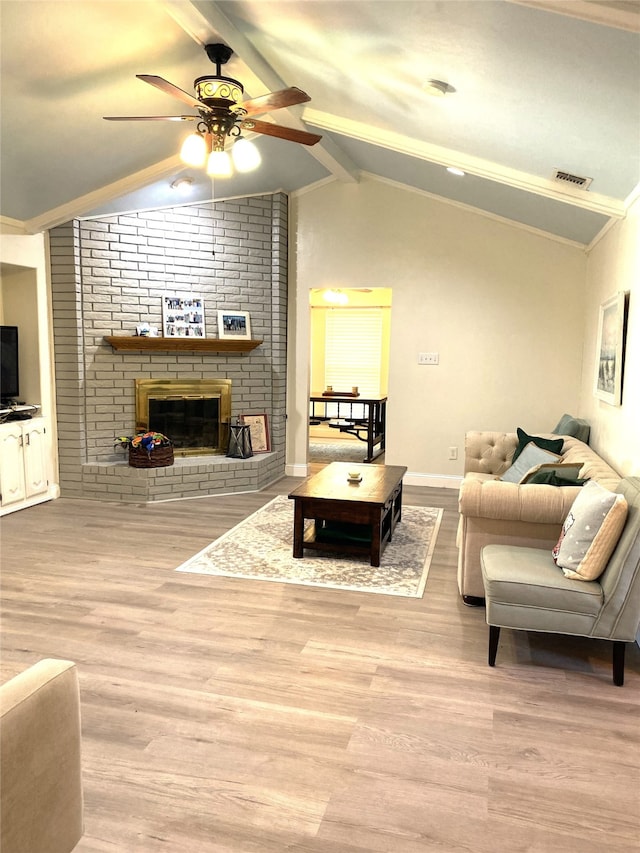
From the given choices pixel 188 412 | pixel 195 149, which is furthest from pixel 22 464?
pixel 195 149

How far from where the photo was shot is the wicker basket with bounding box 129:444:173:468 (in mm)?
5543

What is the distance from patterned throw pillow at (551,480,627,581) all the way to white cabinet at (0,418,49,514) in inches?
166

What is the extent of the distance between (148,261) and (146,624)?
3.76 metres

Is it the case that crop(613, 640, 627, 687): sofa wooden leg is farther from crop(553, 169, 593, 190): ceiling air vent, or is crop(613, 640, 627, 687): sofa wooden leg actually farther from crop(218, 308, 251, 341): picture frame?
crop(218, 308, 251, 341): picture frame

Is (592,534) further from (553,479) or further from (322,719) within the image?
(322,719)

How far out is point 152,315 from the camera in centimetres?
587

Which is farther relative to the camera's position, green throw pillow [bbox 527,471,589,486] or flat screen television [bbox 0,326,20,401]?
flat screen television [bbox 0,326,20,401]

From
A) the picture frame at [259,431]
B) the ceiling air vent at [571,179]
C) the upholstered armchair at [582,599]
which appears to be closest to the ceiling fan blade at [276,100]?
the ceiling air vent at [571,179]

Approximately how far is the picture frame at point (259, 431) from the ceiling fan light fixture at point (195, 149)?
10.9 feet

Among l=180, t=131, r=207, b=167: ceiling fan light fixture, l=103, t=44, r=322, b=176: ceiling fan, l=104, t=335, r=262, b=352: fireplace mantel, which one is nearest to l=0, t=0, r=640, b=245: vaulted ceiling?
l=103, t=44, r=322, b=176: ceiling fan

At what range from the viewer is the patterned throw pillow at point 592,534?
263cm

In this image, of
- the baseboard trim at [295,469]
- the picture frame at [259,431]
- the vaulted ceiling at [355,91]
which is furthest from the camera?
the baseboard trim at [295,469]

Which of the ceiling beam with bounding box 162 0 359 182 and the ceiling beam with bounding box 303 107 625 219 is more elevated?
the ceiling beam with bounding box 162 0 359 182

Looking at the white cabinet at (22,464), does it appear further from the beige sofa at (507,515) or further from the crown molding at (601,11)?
the crown molding at (601,11)
